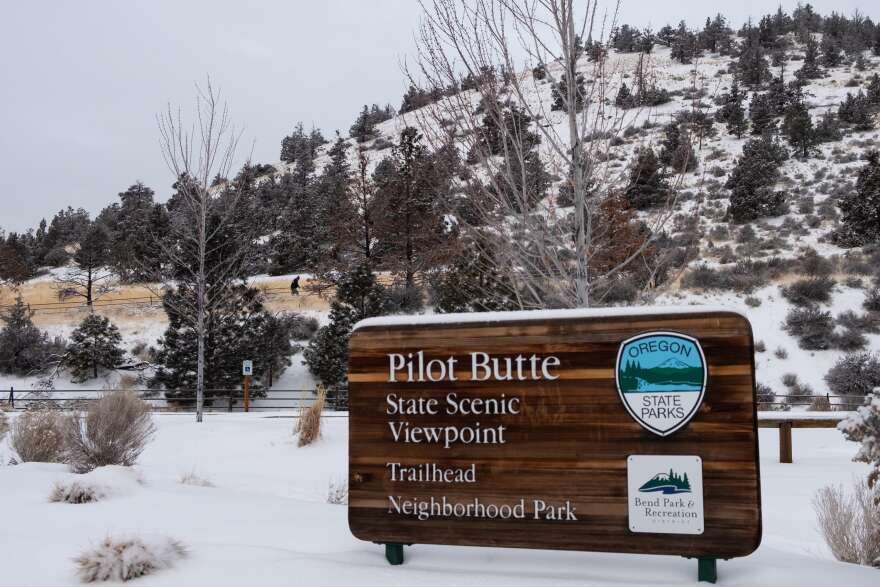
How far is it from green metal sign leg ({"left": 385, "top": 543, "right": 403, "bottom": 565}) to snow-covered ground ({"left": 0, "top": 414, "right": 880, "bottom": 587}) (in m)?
0.05

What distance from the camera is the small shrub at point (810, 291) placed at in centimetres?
2567

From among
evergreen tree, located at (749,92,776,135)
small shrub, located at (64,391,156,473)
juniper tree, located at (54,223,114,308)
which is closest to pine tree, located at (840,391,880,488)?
small shrub, located at (64,391,156,473)

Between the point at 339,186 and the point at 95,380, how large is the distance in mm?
20274

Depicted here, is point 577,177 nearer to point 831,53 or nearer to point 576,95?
point 576,95

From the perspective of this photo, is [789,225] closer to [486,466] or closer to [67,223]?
[486,466]

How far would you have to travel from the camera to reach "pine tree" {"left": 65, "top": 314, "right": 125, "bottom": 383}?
28.0 meters

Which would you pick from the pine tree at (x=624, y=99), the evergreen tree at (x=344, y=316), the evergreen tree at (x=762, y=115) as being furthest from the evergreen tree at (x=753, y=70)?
the pine tree at (x=624, y=99)

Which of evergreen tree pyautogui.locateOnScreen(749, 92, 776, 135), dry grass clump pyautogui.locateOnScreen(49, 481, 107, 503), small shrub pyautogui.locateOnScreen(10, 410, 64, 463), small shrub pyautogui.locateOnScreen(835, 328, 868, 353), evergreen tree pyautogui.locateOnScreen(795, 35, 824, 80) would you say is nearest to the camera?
dry grass clump pyautogui.locateOnScreen(49, 481, 107, 503)

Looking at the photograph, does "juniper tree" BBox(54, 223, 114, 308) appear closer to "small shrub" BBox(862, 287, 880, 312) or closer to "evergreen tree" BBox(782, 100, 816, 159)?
"small shrub" BBox(862, 287, 880, 312)

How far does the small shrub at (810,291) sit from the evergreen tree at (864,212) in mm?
4792

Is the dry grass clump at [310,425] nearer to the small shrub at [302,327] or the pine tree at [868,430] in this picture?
the pine tree at [868,430]

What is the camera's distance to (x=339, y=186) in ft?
142

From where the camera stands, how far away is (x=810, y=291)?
25828 millimetres

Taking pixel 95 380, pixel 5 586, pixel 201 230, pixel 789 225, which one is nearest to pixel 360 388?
pixel 5 586
